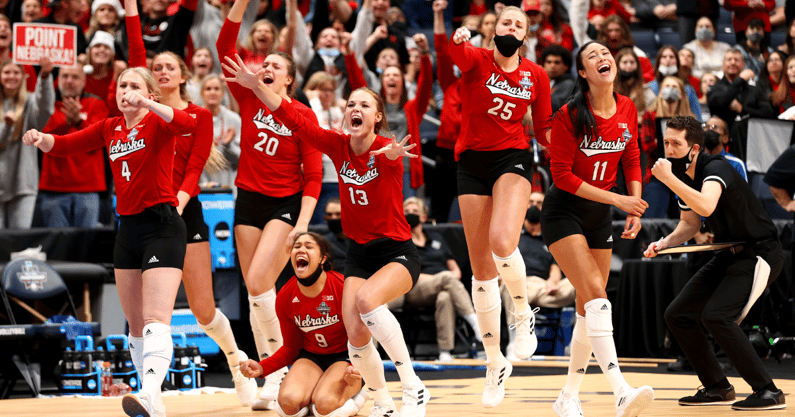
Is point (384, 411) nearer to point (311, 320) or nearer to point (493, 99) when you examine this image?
point (311, 320)

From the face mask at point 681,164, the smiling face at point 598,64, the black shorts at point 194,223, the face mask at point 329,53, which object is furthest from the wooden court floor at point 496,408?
the face mask at point 329,53

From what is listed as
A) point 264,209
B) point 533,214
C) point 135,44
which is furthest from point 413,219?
point 135,44

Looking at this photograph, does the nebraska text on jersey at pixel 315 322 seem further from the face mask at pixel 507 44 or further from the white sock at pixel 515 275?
the face mask at pixel 507 44

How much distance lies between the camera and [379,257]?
5.31 meters

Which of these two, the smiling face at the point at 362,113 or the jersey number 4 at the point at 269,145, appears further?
the jersey number 4 at the point at 269,145

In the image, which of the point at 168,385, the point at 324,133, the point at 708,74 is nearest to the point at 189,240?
the point at 324,133

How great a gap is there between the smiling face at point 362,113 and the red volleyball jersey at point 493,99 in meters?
0.73

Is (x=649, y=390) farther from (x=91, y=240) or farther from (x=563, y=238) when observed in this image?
(x=91, y=240)

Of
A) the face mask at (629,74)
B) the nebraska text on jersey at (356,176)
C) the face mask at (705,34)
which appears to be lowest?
the nebraska text on jersey at (356,176)

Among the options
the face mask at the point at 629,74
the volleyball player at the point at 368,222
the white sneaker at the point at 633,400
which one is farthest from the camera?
the face mask at the point at 629,74

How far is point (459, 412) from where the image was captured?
566cm

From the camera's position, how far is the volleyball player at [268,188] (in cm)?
609

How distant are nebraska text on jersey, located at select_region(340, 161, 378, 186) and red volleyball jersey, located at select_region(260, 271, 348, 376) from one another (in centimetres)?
82

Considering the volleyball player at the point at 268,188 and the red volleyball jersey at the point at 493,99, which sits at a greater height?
the red volleyball jersey at the point at 493,99
